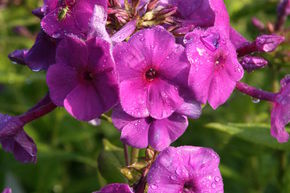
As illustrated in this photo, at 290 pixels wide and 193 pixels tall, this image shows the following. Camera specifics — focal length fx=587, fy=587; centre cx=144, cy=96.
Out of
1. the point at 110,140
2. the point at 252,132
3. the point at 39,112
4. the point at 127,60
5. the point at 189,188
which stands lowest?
the point at 110,140

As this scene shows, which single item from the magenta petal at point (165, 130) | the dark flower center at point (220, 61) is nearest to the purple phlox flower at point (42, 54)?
the magenta petal at point (165, 130)

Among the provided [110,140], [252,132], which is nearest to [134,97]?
[252,132]

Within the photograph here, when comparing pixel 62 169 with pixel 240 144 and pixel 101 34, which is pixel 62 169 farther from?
pixel 101 34

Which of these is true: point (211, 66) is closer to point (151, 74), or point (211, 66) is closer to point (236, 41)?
point (151, 74)

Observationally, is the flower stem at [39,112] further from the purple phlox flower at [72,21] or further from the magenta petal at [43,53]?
the purple phlox flower at [72,21]

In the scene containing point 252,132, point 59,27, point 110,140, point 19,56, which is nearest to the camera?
point 59,27
